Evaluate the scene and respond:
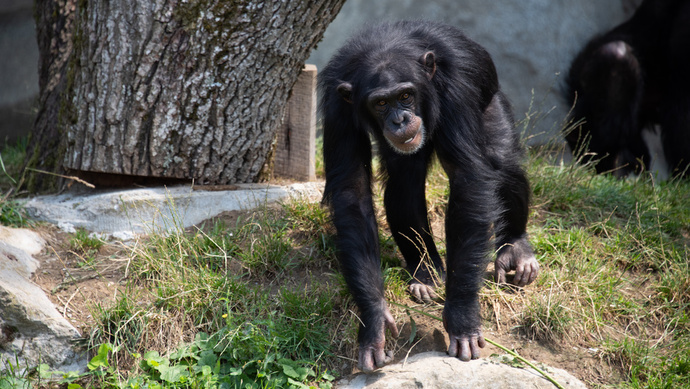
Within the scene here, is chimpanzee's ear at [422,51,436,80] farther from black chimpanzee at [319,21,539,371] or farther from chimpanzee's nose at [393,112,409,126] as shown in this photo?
chimpanzee's nose at [393,112,409,126]

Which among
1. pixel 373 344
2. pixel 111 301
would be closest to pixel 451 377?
pixel 373 344

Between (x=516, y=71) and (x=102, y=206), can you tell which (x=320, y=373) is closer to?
(x=102, y=206)

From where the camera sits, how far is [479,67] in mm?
4164

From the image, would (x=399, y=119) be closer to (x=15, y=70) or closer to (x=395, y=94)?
(x=395, y=94)

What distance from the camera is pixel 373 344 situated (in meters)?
3.48

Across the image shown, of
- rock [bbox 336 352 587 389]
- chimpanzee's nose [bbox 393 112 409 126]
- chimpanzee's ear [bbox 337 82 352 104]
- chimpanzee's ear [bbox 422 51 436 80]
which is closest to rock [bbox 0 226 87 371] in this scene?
rock [bbox 336 352 587 389]

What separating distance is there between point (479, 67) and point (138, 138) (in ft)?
8.73

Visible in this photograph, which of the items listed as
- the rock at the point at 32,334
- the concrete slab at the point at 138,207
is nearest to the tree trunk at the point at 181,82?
the concrete slab at the point at 138,207

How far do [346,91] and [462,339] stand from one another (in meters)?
1.67

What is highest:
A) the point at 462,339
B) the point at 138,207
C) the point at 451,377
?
the point at 138,207

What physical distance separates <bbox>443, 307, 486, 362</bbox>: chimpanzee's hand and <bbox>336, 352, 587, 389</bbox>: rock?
47 mm

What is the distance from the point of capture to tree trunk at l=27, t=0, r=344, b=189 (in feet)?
15.1

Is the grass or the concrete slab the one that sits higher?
the concrete slab

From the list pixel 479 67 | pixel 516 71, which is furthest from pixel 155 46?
pixel 516 71
